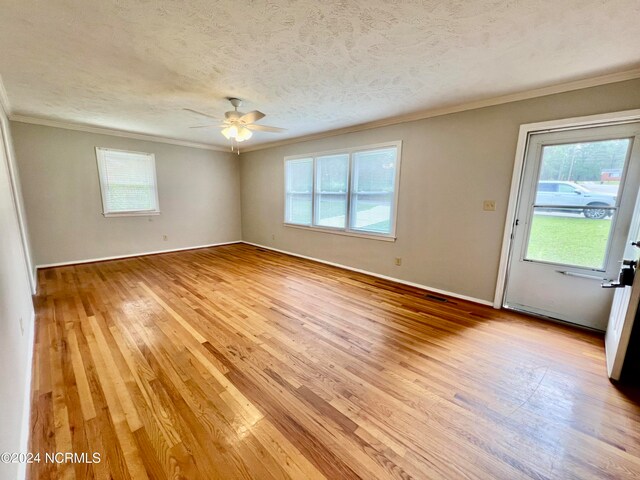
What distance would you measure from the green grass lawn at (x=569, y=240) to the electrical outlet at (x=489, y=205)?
0.39 m

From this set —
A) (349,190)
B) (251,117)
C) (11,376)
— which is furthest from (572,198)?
(11,376)

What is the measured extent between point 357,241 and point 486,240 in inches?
75.4

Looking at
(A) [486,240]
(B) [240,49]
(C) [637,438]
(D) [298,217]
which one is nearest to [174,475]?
(C) [637,438]

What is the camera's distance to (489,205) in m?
3.05

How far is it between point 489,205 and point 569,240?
0.80m

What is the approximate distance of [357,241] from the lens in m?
4.47

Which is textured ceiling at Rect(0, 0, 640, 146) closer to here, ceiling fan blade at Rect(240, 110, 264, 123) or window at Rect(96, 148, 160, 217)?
ceiling fan blade at Rect(240, 110, 264, 123)

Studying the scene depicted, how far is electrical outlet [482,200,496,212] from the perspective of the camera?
302 centimetres

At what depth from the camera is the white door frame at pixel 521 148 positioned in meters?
2.29

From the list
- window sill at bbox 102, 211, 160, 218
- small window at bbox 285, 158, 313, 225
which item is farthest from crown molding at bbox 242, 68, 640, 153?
window sill at bbox 102, 211, 160, 218

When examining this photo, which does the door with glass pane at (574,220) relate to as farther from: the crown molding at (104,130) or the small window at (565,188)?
the crown molding at (104,130)

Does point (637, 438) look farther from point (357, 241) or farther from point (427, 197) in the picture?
point (357, 241)

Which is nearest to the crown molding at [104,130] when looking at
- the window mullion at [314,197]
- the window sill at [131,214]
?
the window sill at [131,214]

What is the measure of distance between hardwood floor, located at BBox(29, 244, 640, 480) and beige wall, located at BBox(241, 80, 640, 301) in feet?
2.13
